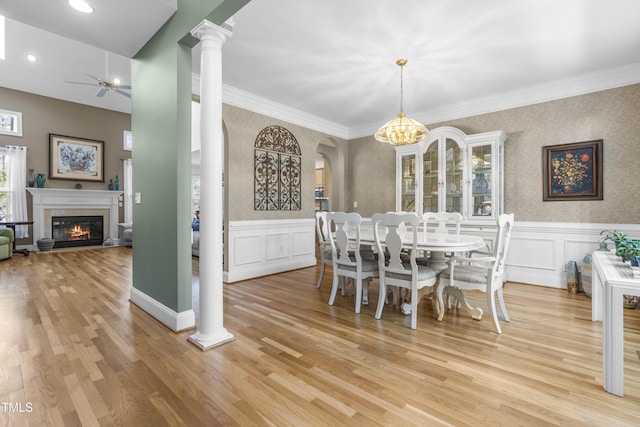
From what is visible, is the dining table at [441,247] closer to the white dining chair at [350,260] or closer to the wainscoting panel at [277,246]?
the white dining chair at [350,260]

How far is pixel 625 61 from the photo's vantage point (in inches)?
126

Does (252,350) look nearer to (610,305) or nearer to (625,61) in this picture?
(610,305)

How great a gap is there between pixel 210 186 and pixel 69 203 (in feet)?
23.0

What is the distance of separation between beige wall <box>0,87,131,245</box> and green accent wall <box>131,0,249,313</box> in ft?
19.6

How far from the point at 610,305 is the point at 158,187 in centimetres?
319

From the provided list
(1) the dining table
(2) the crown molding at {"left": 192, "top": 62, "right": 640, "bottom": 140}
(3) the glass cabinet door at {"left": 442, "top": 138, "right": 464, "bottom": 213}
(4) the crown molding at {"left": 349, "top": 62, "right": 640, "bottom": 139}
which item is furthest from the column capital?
(4) the crown molding at {"left": 349, "top": 62, "right": 640, "bottom": 139}

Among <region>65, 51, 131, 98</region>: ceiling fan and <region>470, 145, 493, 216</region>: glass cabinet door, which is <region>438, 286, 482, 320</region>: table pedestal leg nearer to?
<region>470, 145, 493, 216</region>: glass cabinet door

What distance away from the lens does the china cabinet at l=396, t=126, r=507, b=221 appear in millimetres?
3980

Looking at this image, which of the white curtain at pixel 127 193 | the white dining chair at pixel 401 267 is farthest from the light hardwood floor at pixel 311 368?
the white curtain at pixel 127 193

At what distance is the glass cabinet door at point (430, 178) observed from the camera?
444cm

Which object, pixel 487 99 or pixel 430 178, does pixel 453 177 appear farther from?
pixel 487 99

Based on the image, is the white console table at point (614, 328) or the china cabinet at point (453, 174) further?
the china cabinet at point (453, 174)

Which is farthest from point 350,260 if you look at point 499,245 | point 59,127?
point 59,127

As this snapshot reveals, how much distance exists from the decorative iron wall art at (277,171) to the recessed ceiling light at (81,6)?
2.32 meters
